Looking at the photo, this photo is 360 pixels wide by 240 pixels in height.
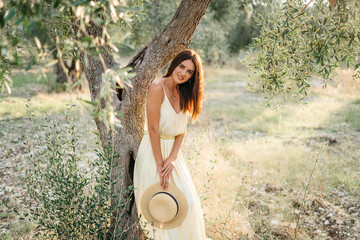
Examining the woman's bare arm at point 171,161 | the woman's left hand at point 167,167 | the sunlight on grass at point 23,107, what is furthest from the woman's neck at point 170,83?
the sunlight on grass at point 23,107

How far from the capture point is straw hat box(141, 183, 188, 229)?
10.7ft

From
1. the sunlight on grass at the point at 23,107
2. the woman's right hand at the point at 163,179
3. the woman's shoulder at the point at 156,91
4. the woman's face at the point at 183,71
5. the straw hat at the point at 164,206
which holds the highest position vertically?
the woman's face at the point at 183,71

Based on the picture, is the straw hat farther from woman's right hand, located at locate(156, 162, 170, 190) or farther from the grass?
the grass

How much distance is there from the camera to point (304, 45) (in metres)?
3.36

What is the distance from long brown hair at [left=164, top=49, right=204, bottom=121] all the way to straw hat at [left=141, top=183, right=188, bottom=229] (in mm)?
1003

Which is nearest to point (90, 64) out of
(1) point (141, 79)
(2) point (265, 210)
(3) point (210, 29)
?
(1) point (141, 79)

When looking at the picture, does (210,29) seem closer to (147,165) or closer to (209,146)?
(209,146)

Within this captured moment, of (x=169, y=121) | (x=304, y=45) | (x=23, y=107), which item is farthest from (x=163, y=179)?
(x=23, y=107)

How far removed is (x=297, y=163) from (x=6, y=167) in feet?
21.5

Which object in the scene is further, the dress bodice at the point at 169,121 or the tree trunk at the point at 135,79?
the dress bodice at the point at 169,121

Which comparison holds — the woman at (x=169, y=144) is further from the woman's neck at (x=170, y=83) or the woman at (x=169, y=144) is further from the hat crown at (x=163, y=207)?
the hat crown at (x=163, y=207)

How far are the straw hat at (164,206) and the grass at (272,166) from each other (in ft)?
2.55

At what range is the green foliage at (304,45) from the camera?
9.86 feet

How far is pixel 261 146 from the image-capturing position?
7.98m
